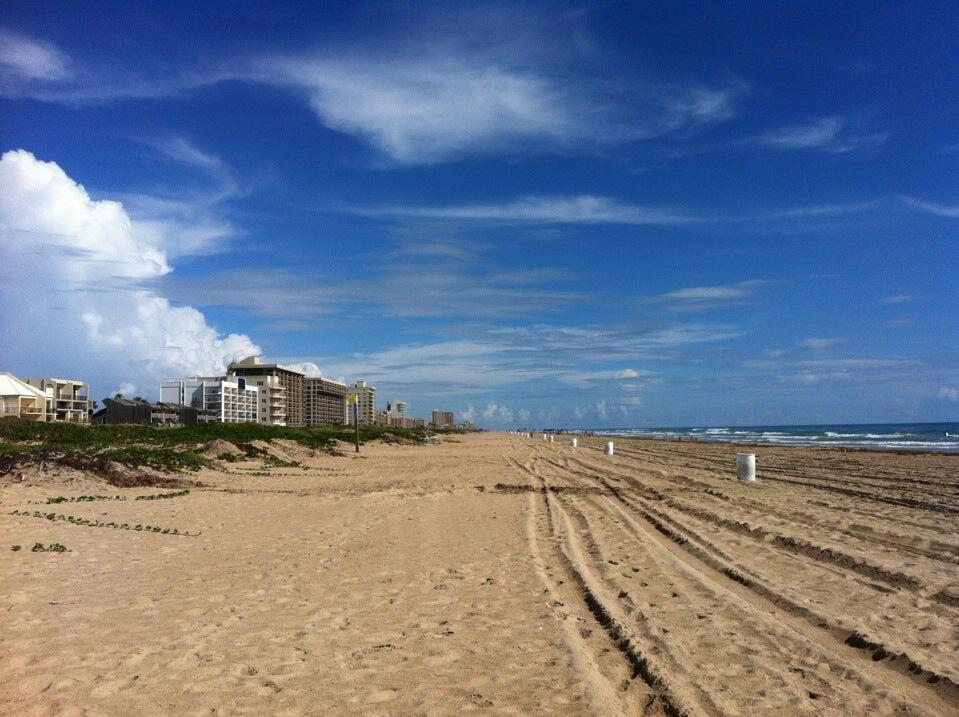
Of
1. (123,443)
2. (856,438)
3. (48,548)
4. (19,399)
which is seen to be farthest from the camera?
(856,438)

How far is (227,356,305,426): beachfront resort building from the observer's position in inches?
4913

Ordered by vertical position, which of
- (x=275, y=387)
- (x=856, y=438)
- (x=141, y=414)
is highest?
(x=275, y=387)

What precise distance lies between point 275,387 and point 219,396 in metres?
19.3

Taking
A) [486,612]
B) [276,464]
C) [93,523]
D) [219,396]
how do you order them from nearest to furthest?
1. [486,612]
2. [93,523]
3. [276,464]
4. [219,396]

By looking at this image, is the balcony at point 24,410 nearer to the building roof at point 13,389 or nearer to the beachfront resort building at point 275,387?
the building roof at point 13,389

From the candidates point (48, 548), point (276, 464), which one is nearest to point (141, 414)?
point (276, 464)

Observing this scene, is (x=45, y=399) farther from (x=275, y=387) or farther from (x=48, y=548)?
(x=48, y=548)

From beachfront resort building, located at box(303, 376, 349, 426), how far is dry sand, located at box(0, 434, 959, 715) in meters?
144

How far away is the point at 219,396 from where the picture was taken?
109 m

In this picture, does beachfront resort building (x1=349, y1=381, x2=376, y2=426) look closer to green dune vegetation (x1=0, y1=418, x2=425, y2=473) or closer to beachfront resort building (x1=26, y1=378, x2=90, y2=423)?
beachfront resort building (x1=26, y1=378, x2=90, y2=423)

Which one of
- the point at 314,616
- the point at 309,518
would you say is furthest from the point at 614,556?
the point at 309,518

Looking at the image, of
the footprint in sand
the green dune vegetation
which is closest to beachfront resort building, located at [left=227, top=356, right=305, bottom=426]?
the green dune vegetation

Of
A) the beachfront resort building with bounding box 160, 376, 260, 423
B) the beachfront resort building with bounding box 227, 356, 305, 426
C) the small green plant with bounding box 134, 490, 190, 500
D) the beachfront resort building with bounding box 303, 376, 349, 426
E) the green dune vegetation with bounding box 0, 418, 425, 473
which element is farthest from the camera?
the beachfront resort building with bounding box 303, 376, 349, 426

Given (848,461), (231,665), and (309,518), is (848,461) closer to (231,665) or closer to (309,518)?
(309,518)
